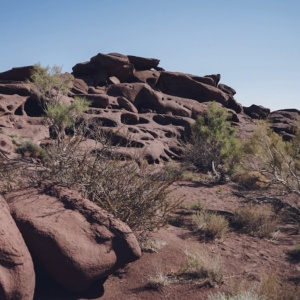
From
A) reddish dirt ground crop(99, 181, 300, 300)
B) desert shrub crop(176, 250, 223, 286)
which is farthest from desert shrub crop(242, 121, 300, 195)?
desert shrub crop(176, 250, 223, 286)

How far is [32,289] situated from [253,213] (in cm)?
679

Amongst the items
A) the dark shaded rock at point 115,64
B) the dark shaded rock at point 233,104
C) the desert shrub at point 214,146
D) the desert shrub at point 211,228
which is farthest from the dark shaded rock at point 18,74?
the dark shaded rock at point 233,104

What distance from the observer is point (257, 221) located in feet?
31.7

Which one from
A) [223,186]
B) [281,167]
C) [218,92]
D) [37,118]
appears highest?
[218,92]

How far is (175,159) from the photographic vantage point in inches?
853

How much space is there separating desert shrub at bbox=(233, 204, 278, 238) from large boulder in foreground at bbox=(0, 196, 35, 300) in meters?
5.97

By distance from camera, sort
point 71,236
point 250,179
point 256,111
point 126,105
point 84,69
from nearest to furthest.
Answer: point 71,236 < point 250,179 < point 126,105 < point 84,69 < point 256,111

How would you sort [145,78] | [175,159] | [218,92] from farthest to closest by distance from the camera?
[218,92] < [145,78] < [175,159]

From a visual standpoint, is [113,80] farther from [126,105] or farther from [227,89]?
[227,89]

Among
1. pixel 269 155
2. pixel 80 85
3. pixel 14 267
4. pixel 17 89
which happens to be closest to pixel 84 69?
pixel 80 85

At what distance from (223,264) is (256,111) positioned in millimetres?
35122

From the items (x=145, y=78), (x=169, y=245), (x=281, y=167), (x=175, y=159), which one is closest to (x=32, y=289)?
(x=169, y=245)

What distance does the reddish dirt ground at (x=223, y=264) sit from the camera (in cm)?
580

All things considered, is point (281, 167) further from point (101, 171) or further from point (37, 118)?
point (37, 118)
